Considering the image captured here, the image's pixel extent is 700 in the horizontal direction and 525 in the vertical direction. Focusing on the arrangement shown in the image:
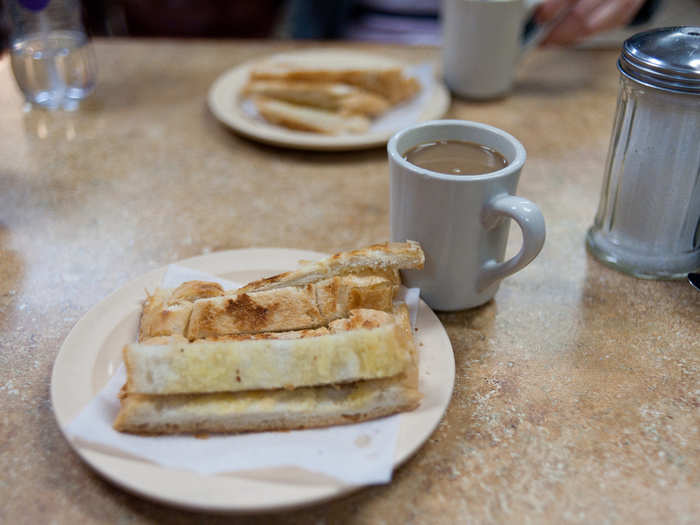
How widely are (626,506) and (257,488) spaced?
1.08 feet

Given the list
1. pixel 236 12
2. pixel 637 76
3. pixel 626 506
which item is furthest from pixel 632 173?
pixel 236 12

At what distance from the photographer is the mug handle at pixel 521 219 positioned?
0.71m

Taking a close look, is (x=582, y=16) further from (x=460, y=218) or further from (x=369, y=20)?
(x=460, y=218)

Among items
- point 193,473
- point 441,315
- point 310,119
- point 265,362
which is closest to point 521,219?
point 441,315

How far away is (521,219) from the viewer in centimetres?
71

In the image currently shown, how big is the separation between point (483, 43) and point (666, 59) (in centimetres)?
66

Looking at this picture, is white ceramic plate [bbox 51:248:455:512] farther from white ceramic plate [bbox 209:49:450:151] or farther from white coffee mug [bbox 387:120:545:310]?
white ceramic plate [bbox 209:49:450:151]

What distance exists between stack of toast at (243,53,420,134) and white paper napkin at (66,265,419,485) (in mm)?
760

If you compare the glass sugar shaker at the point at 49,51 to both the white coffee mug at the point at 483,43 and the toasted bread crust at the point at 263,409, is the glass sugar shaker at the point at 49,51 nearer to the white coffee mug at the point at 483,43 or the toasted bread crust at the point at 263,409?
the white coffee mug at the point at 483,43

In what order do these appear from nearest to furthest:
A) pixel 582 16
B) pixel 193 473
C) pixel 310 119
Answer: pixel 193 473 → pixel 310 119 → pixel 582 16

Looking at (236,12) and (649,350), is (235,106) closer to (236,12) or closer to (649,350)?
(649,350)

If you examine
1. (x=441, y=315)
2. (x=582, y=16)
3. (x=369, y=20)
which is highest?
(x=582, y=16)

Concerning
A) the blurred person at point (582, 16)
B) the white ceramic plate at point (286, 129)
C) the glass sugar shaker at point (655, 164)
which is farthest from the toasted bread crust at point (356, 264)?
the blurred person at point (582, 16)

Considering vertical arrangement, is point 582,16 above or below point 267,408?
above
